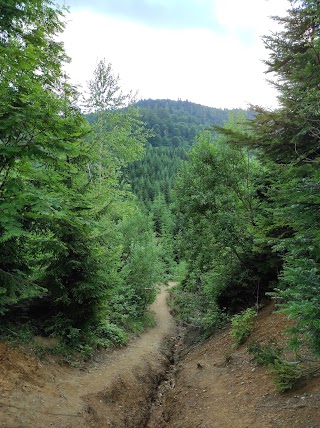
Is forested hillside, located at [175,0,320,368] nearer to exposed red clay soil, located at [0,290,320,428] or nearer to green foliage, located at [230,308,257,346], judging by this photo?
green foliage, located at [230,308,257,346]

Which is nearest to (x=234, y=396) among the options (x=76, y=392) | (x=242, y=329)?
(x=242, y=329)

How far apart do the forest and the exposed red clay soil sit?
1103 millimetres

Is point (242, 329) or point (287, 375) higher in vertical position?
point (287, 375)

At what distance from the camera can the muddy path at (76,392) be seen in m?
5.93

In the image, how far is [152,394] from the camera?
9289 millimetres

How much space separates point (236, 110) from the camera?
17391 mm

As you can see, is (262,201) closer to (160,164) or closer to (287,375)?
(287,375)

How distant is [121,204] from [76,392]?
1142cm

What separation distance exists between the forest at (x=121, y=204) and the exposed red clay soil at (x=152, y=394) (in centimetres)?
110

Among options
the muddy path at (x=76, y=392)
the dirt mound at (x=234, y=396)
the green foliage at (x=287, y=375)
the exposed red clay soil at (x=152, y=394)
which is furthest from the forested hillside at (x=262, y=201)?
the muddy path at (x=76, y=392)

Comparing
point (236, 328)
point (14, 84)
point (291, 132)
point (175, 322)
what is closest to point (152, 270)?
point (175, 322)

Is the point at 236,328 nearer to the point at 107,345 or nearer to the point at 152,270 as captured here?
the point at 107,345

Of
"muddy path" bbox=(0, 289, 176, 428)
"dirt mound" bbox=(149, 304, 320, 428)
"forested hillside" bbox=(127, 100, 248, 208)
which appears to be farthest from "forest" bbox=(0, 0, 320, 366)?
"forested hillside" bbox=(127, 100, 248, 208)

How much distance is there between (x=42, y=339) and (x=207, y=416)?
16.1ft
